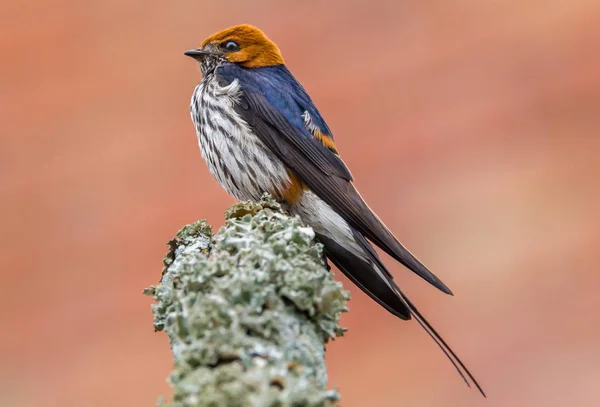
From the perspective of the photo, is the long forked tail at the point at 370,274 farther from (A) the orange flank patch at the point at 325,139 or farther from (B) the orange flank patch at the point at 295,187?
(A) the orange flank patch at the point at 325,139

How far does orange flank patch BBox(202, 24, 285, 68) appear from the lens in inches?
127

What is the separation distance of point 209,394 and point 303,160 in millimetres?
1927

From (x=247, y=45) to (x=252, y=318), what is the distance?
2.32 meters

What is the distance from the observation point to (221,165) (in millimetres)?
2865

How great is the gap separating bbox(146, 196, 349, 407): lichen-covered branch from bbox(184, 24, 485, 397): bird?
0.91 meters

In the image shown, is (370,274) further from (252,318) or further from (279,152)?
(252,318)

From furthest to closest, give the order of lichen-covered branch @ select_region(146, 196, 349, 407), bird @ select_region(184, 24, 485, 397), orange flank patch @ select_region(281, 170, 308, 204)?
orange flank patch @ select_region(281, 170, 308, 204) → bird @ select_region(184, 24, 485, 397) → lichen-covered branch @ select_region(146, 196, 349, 407)

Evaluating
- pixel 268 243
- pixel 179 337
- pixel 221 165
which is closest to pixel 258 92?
pixel 221 165

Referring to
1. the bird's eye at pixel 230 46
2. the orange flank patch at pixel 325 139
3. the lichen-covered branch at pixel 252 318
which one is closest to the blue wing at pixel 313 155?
the orange flank patch at pixel 325 139

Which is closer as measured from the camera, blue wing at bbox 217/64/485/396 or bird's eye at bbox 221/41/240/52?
blue wing at bbox 217/64/485/396

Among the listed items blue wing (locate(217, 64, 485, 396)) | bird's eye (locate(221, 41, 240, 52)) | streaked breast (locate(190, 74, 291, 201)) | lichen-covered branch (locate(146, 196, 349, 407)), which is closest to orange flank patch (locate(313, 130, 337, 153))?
blue wing (locate(217, 64, 485, 396))

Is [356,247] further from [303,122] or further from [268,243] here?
[268,243]

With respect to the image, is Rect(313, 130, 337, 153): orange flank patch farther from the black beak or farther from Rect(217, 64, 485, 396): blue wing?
the black beak

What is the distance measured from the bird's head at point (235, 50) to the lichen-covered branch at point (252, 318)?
1731 millimetres
